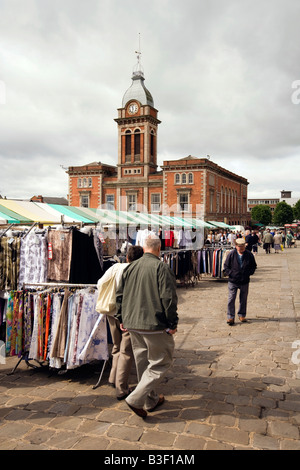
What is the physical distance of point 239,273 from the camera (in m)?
7.39

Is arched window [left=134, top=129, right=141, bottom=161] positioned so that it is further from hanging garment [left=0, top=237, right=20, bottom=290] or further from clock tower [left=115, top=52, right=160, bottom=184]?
hanging garment [left=0, top=237, right=20, bottom=290]

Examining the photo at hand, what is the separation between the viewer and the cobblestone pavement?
3.31 meters

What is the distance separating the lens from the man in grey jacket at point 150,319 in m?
3.56

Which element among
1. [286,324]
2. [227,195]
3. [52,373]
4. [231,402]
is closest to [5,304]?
[52,373]

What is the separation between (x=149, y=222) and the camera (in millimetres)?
14953

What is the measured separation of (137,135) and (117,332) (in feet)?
151

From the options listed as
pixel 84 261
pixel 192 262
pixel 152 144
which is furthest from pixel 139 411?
pixel 152 144

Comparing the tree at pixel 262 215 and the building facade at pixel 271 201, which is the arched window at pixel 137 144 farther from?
the building facade at pixel 271 201

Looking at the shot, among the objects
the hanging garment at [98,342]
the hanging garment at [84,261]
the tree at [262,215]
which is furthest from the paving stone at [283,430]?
the tree at [262,215]

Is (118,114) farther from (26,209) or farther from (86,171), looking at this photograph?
(26,209)

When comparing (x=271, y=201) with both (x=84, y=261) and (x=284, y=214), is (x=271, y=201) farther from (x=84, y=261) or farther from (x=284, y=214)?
(x=84, y=261)

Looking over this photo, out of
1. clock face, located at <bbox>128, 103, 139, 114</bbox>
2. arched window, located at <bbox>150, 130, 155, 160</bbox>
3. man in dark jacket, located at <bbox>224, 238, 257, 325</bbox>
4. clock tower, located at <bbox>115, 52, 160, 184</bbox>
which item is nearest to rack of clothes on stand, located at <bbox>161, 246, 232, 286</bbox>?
man in dark jacket, located at <bbox>224, 238, 257, 325</bbox>

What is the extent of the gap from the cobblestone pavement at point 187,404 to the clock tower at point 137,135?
138 ft
